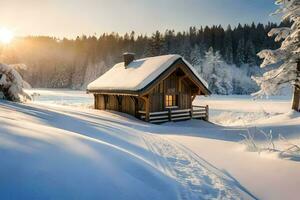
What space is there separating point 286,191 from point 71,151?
4690 mm

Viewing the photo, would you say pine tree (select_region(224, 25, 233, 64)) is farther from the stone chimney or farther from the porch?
the porch

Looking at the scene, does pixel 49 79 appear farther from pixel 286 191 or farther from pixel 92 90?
pixel 286 191

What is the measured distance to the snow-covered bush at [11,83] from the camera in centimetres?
1670

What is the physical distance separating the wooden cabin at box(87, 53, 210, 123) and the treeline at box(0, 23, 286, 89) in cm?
6448

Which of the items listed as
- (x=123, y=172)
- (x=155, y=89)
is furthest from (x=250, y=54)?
(x=123, y=172)

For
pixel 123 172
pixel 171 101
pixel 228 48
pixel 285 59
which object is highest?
pixel 228 48

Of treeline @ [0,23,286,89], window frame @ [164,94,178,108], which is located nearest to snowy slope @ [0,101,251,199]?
window frame @ [164,94,178,108]

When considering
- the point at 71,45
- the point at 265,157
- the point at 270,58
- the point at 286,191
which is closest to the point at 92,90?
the point at 270,58

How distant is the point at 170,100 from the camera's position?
25.7 m

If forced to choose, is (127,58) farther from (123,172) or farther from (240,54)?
(240,54)

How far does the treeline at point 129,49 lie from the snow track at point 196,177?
3240 inches

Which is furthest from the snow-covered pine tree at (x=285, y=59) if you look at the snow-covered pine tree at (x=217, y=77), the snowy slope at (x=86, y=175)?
the snow-covered pine tree at (x=217, y=77)

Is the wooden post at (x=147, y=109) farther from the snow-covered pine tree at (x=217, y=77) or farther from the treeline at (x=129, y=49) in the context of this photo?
the treeline at (x=129, y=49)

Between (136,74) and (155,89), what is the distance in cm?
211
